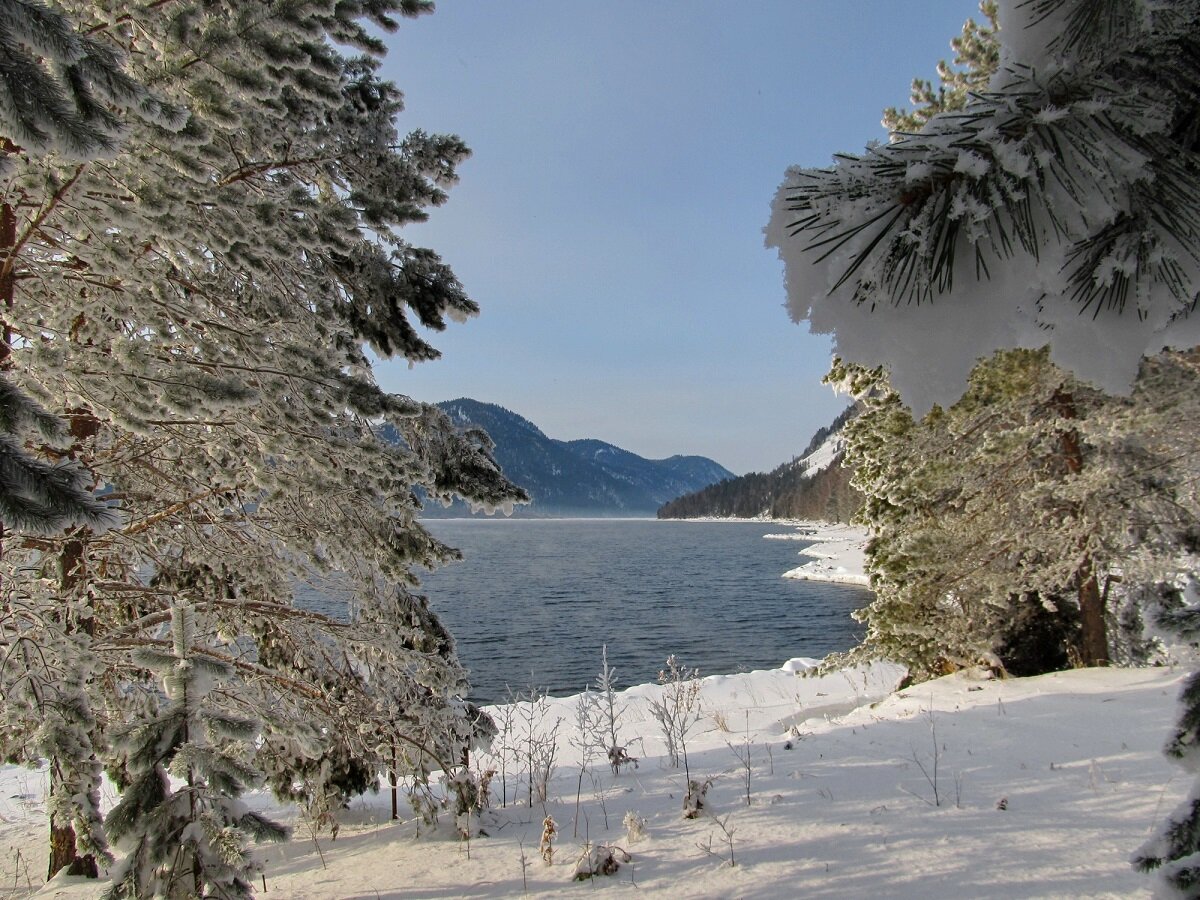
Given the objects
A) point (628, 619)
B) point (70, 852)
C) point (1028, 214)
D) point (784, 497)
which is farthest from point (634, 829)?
point (784, 497)

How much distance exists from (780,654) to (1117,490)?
14720mm

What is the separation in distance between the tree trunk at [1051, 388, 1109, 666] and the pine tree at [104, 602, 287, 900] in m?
9.65

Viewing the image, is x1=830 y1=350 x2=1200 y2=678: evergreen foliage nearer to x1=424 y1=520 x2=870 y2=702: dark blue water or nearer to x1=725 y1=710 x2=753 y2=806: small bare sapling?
x1=725 y1=710 x2=753 y2=806: small bare sapling

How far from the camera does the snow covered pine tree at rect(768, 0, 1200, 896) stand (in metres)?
1.24

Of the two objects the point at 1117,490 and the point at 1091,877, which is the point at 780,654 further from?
the point at 1091,877

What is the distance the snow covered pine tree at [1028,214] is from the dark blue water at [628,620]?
11669mm

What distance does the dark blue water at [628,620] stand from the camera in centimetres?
2062

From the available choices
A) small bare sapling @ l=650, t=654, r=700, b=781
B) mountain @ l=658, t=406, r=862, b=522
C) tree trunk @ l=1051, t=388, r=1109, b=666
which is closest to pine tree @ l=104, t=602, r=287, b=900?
small bare sapling @ l=650, t=654, r=700, b=781

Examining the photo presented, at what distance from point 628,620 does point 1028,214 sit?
2872 cm

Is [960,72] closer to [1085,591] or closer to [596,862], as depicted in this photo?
[1085,591]

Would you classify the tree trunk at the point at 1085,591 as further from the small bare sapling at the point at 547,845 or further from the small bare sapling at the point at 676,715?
the small bare sapling at the point at 547,845

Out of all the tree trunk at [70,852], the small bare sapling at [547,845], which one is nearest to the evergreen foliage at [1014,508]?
the small bare sapling at [547,845]

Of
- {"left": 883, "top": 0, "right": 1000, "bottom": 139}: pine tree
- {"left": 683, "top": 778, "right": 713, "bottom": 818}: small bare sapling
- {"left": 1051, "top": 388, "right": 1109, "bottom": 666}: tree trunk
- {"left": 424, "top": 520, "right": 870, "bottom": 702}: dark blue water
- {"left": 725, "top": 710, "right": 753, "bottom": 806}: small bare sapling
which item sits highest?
{"left": 883, "top": 0, "right": 1000, "bottom": 139}: pine tree

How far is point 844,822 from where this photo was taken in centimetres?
469
